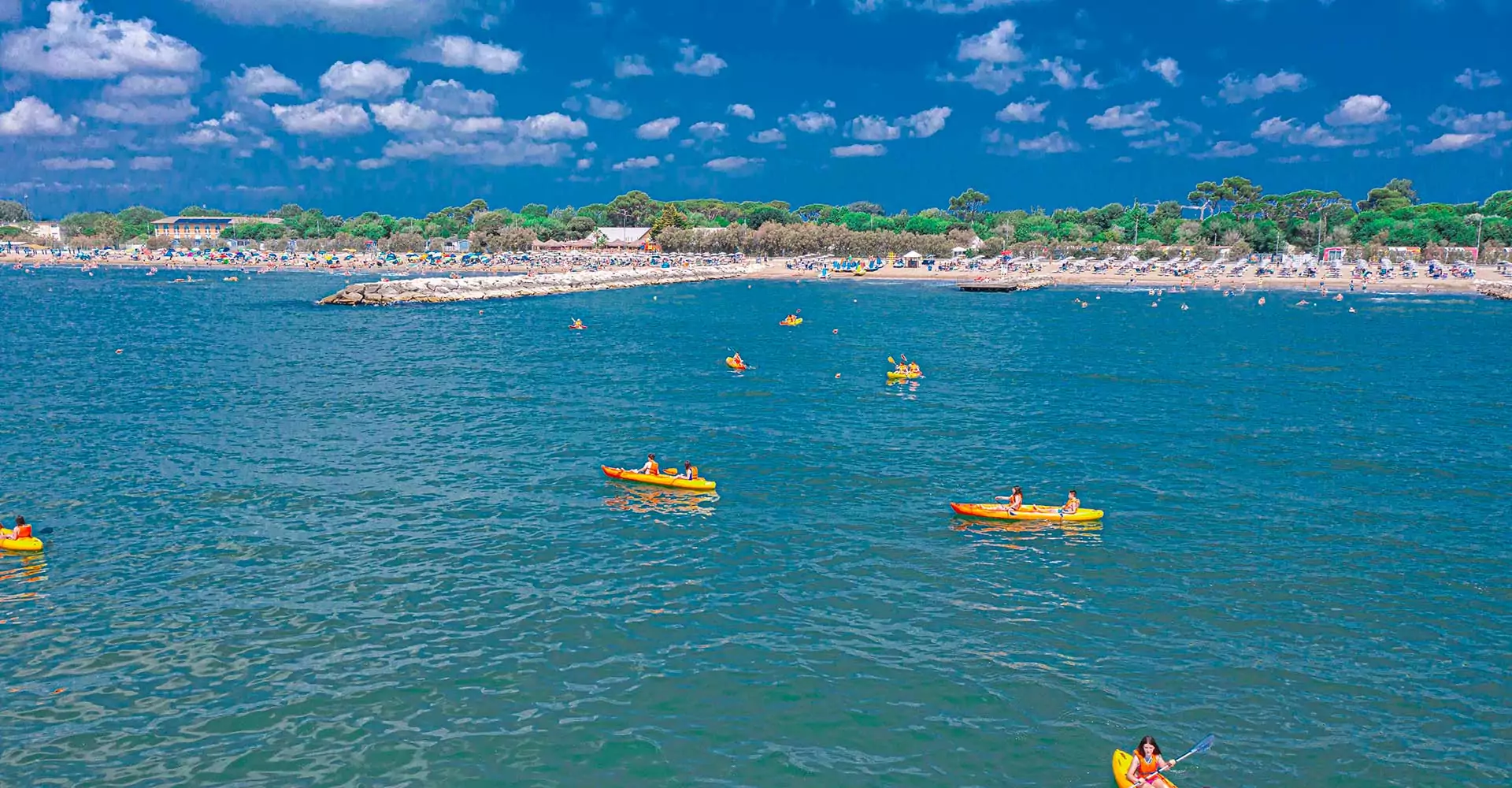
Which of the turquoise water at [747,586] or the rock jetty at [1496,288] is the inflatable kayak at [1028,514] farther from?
the rock jetty at [1496,288]

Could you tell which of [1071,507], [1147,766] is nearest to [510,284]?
[1071,507]

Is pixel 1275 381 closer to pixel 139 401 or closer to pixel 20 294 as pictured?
pixel 139 401

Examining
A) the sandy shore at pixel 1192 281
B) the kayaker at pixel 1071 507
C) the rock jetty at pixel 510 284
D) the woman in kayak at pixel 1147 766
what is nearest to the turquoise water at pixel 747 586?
the kayaker at pixel 1071 507

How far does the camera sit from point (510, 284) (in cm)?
13125

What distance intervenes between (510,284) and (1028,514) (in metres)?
110

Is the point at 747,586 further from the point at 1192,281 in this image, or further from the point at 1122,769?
the point at 1192,281

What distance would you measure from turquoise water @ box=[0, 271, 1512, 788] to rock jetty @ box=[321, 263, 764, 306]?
59.2 m

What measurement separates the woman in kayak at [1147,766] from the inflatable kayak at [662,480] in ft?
62.7

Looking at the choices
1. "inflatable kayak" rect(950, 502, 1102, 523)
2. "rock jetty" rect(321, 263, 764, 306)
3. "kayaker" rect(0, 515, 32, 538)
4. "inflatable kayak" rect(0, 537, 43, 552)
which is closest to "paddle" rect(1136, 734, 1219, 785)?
"inflatable kayak" rect(950, 502, 1102, 523)

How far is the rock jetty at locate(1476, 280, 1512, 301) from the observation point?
11994 cm

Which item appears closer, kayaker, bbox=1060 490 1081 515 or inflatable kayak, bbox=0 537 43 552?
inflatable kayak, bbox=0 537 43 552

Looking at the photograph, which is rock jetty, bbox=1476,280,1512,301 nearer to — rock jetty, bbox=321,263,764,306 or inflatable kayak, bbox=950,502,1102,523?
rock jetty, bbox=321,263,764,306

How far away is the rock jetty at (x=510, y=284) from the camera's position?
114m

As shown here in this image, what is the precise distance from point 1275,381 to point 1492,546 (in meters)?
31.6
